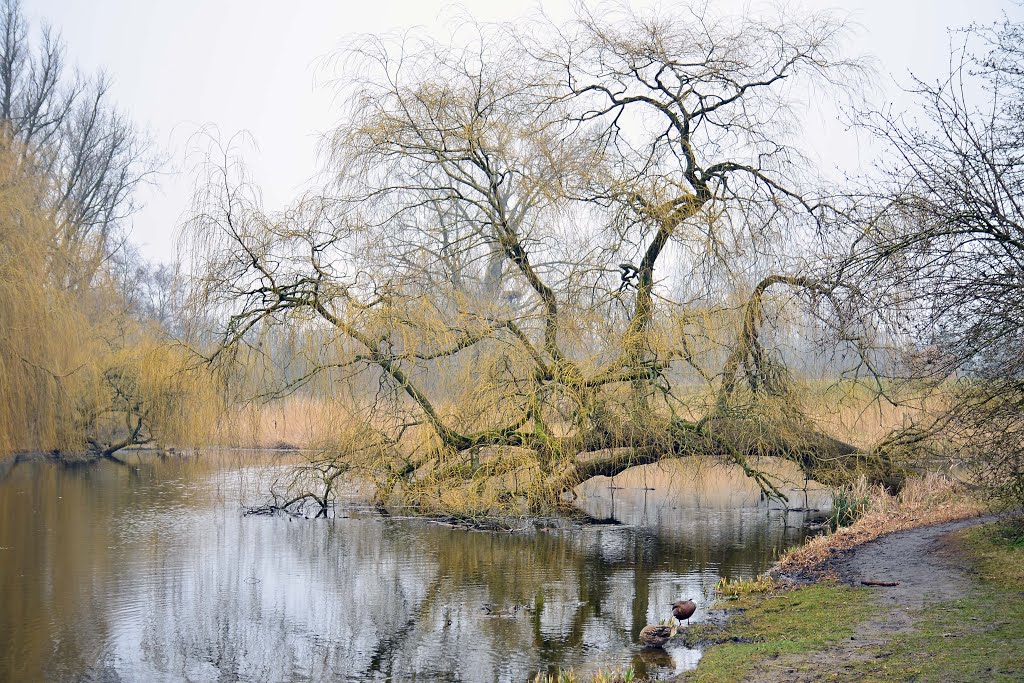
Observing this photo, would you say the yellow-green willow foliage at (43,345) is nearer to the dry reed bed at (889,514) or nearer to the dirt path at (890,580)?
the dry reed bed at (889,514)

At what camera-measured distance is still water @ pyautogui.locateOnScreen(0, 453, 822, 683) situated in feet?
24.9

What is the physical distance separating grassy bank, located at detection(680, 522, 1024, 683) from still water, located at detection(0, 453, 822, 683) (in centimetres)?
62

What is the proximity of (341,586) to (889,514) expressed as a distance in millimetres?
7052

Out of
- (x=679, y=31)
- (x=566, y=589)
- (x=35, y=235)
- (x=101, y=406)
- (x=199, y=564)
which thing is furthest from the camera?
(x=101, y=406)

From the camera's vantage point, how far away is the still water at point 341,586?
24.9ft

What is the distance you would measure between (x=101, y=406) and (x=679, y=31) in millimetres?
16329

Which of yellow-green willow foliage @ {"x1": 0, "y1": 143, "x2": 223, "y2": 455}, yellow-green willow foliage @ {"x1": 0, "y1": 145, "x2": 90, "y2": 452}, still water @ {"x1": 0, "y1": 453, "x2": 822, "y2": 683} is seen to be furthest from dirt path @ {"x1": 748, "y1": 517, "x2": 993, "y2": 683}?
yellow-green willow foliage @ {"x1": 0, "y1": 145, "x2": 90, "y2": 452}

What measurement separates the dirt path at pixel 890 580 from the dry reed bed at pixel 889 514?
0.80 feet

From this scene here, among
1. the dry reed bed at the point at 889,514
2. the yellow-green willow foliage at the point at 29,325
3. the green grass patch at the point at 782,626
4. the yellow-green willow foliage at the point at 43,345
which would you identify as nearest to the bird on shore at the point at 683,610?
the green grass patch at the point at 782,626

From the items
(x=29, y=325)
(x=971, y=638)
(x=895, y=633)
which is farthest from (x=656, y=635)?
(x=29, y=325)

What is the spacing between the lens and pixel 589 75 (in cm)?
1461

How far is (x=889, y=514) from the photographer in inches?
480

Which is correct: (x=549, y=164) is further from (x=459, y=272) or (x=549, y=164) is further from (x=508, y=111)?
(x=459, y=272)

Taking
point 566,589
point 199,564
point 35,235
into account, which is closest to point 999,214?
point 566,589
